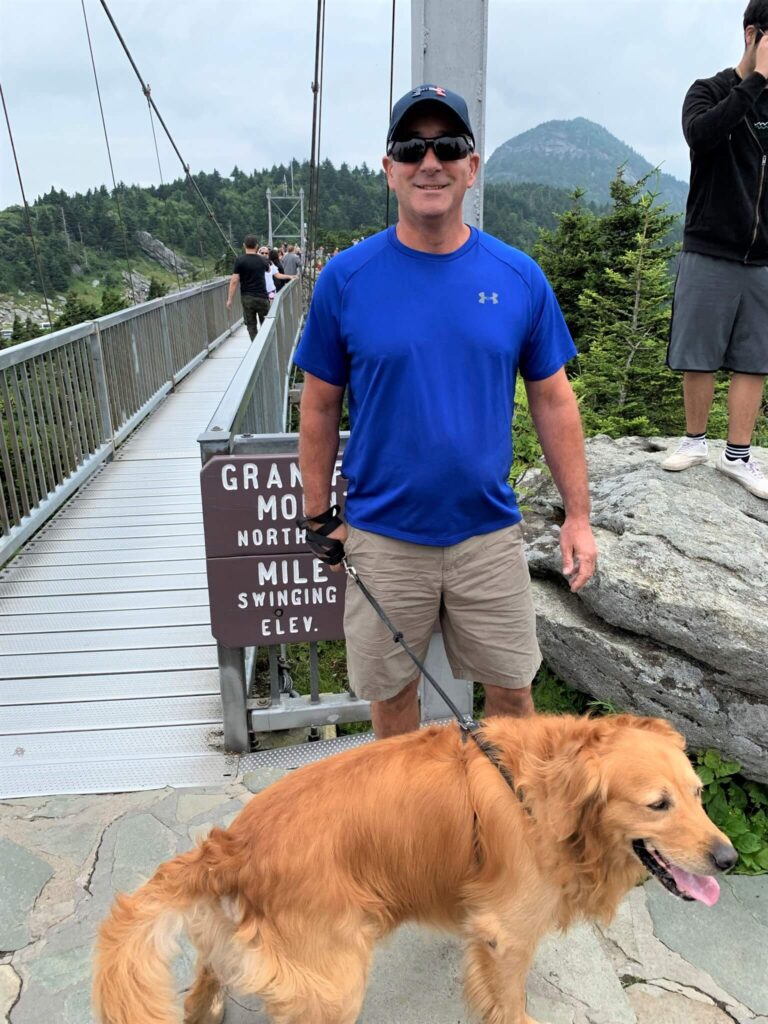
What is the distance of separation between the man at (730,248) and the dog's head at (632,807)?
232 centimetres

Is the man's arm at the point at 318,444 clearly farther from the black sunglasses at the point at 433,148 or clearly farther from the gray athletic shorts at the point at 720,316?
the gray athletic shorts at the point at 720,316

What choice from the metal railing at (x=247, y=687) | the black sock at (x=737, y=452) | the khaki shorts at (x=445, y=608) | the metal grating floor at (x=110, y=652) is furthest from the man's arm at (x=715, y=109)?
the metal grating floor at (x=110, y=652)

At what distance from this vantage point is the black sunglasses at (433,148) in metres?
2.14

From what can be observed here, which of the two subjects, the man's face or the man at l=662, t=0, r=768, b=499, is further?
the man at l=662, t=0, r=768, b=499

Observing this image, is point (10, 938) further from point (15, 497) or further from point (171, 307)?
point (171, 307)

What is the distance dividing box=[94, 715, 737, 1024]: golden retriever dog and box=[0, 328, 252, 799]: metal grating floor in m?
1.56

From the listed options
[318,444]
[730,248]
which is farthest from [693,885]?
[730,248]

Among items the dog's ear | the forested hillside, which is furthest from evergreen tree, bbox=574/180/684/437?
the forested hillside

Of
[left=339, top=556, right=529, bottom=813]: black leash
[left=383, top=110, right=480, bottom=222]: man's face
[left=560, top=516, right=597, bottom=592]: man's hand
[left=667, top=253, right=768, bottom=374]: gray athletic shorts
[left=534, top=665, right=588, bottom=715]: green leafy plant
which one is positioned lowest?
[left=534, top=665, right=588, bottom=715]: green leafy plant

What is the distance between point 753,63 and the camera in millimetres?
3119

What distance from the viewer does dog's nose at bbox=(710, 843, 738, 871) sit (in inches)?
64.4

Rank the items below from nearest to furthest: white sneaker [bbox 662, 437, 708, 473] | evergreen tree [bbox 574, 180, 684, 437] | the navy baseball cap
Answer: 1. the navy baseball cap
2. white sneaker [bbox 662, 437, 708, 473]
3. evergreen tree [bbox 574, 180, 684, 437]

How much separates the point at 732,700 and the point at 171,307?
32.9ft

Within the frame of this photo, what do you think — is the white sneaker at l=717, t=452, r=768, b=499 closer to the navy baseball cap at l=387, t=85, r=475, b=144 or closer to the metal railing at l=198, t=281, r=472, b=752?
the metal railing at l=198, t=281, r=472, b=752
